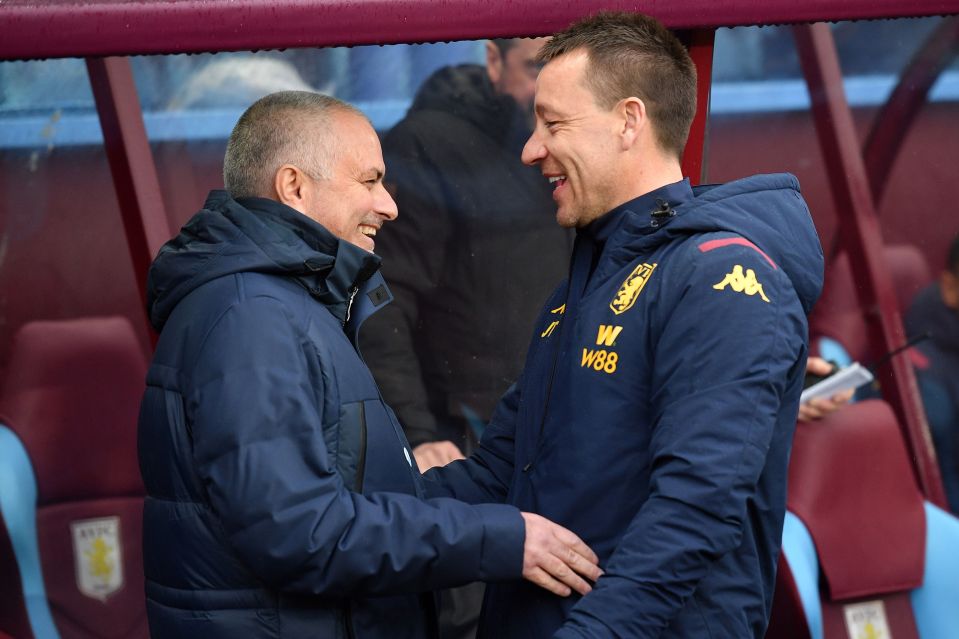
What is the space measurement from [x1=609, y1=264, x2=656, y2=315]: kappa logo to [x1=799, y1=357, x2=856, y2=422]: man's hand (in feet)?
4.45

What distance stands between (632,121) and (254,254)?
0.65 m

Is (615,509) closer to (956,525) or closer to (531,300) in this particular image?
(531,300)

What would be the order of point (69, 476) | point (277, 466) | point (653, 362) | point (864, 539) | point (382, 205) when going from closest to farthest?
1. point (277, 466)
2. point (653, 362)
3. point (382, 205)
4. point (69, 476)
5. point (864, 539)

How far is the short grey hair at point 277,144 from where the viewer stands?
75.2 inches

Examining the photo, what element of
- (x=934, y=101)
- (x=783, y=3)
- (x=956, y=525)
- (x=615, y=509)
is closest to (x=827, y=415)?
(x=956, y=525)

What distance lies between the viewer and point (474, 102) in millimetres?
2645

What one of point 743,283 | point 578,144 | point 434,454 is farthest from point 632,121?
point 434,454

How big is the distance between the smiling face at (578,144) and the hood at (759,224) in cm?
10

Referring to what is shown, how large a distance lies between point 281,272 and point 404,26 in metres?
0.69

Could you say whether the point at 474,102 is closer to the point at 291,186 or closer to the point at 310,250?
the point at 291,186

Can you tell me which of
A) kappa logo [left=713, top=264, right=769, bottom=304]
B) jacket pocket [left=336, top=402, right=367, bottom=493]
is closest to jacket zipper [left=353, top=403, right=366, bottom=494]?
jacket pocket [left=336, top=402, right=367, bottom=493]

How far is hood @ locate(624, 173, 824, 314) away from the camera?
1765 mm

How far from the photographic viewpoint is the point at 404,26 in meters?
2.24

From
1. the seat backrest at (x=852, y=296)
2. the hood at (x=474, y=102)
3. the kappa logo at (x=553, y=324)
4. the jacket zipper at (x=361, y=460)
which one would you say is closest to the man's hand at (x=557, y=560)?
the jacket zipper at (x=361, y=460)
